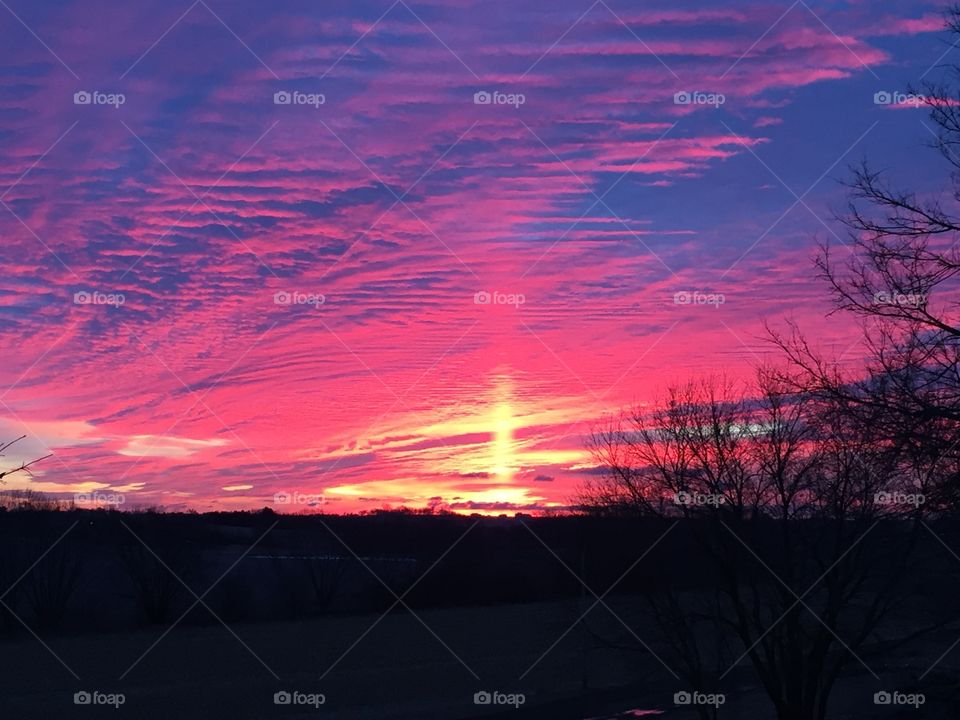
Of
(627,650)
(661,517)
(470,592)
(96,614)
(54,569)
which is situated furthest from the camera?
(470,592)

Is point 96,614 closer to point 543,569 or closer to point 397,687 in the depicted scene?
point 397,687

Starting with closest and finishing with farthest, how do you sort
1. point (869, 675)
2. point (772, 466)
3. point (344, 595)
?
point (772, 466)
point (869, 675)
point (344, 595)

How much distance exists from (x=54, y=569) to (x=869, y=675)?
4392 cm

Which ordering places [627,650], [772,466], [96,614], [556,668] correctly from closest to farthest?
[772,466]
[627,650]
[556,668]
[96,614]

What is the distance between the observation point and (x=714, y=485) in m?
22.6

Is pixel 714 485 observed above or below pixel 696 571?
above

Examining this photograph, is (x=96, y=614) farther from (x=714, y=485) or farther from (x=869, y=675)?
(x=714, y=485)

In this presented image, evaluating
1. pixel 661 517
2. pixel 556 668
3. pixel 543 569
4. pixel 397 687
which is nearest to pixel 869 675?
pixel 556 668

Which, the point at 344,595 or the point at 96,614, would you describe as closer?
the point at 96,614

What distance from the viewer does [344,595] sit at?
72.5 metres

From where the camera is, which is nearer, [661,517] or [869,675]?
[661,517]

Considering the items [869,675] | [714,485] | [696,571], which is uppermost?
[714,485]

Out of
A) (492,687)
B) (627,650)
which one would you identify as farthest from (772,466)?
(492,687)

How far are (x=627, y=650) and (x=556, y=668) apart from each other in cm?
2789
